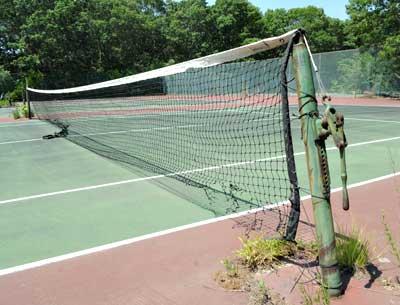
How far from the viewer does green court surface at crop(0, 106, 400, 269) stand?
456cm

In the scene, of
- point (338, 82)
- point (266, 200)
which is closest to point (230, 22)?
point (338, 82)

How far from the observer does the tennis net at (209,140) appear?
4273 mm

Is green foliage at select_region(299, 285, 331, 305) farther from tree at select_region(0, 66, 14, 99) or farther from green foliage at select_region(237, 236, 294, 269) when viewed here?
tree at select_region(0, 66, 14, 99)

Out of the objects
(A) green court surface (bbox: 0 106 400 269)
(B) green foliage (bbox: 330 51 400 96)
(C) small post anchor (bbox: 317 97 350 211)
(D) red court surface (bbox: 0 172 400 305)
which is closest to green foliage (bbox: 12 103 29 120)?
(A) green court surface (bbox: 0 106 400 269)

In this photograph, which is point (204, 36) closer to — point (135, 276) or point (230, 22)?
point (230, 22)

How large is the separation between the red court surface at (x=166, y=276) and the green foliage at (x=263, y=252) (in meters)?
0.15

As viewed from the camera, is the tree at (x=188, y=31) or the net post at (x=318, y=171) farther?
the tree at (x=188, y=31)

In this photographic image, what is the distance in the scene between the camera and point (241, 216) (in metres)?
4.99

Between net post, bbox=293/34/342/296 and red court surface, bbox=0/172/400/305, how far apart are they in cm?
21

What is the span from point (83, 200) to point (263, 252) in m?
3.07

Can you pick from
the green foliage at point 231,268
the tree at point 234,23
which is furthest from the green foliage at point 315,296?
the tree at point 234,23

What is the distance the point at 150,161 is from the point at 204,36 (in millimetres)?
37899

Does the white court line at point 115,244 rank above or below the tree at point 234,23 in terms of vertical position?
below

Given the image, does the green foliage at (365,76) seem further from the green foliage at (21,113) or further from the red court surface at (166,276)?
the red court surface at (166,276)
